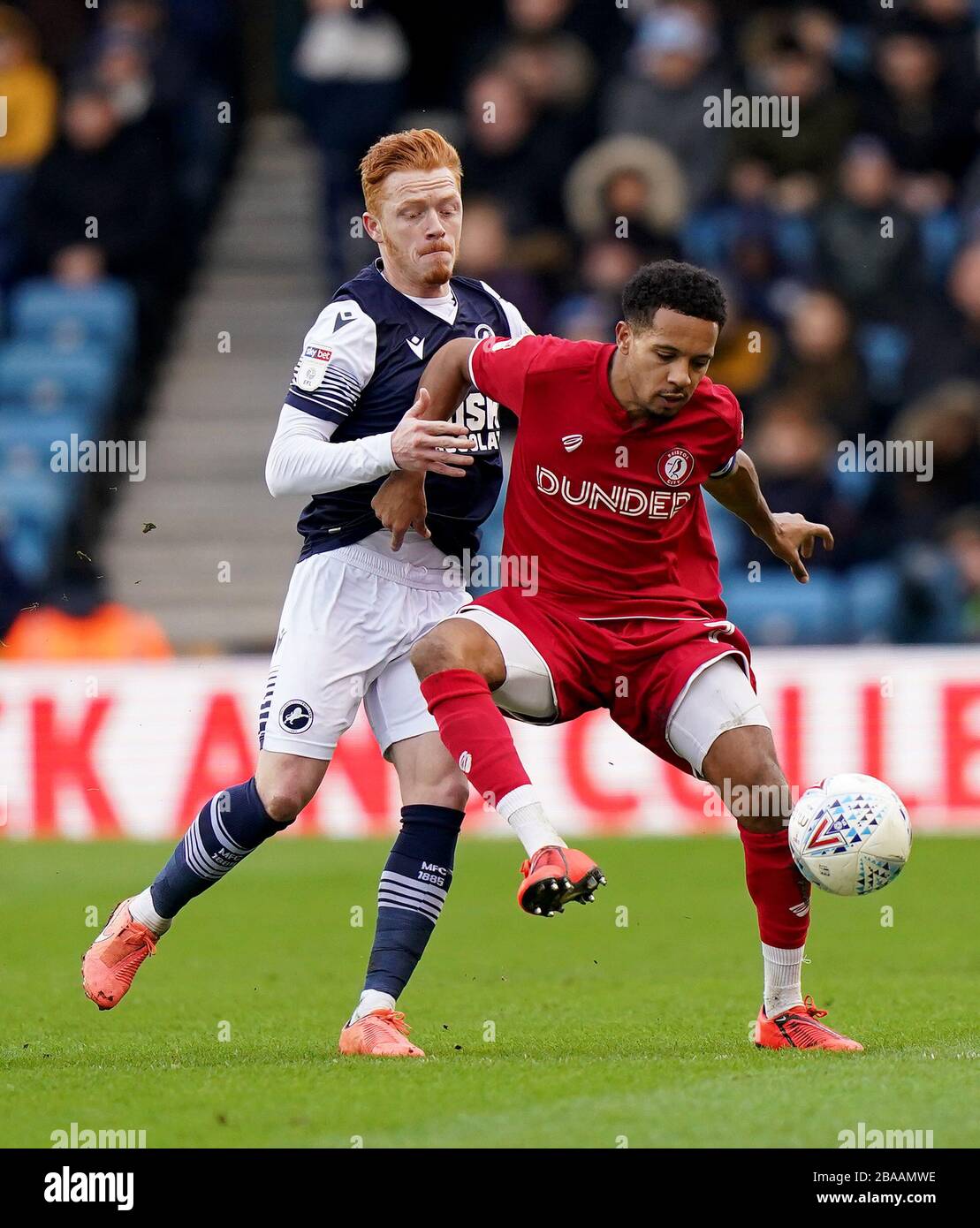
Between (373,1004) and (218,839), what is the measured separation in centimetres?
68

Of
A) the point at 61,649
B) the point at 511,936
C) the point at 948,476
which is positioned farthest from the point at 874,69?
the point at 511,936

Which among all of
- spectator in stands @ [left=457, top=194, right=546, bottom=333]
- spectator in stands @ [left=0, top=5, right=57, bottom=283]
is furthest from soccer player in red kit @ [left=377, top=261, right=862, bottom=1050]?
spectator in stands @ [left=0, top=5, right=57, bottom=283]

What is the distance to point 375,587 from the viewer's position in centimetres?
629

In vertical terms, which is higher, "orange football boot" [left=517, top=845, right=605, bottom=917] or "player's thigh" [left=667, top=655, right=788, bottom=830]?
"player's thigh" [left=667, top=655, right=788, bottom=830]

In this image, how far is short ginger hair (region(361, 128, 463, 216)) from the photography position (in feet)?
20.0

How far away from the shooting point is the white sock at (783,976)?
234 inches

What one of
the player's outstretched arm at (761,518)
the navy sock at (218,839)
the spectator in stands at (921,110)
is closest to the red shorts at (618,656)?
the player's outstretched arm at (761,518)

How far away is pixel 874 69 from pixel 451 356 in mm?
10213

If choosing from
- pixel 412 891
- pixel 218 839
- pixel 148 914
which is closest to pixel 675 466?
pixel 412 891

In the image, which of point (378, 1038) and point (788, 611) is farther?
point (788, 611)

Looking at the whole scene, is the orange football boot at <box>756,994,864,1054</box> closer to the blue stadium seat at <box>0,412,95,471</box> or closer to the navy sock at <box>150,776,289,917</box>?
the navy sock at <box>150,776,289,917</box>

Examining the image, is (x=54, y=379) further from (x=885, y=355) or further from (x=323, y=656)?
(x=323, y=656)

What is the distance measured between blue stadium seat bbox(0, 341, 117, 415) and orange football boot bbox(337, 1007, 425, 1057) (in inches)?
380

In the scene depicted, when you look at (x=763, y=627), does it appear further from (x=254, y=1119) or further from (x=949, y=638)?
(x=254, y=1119)
